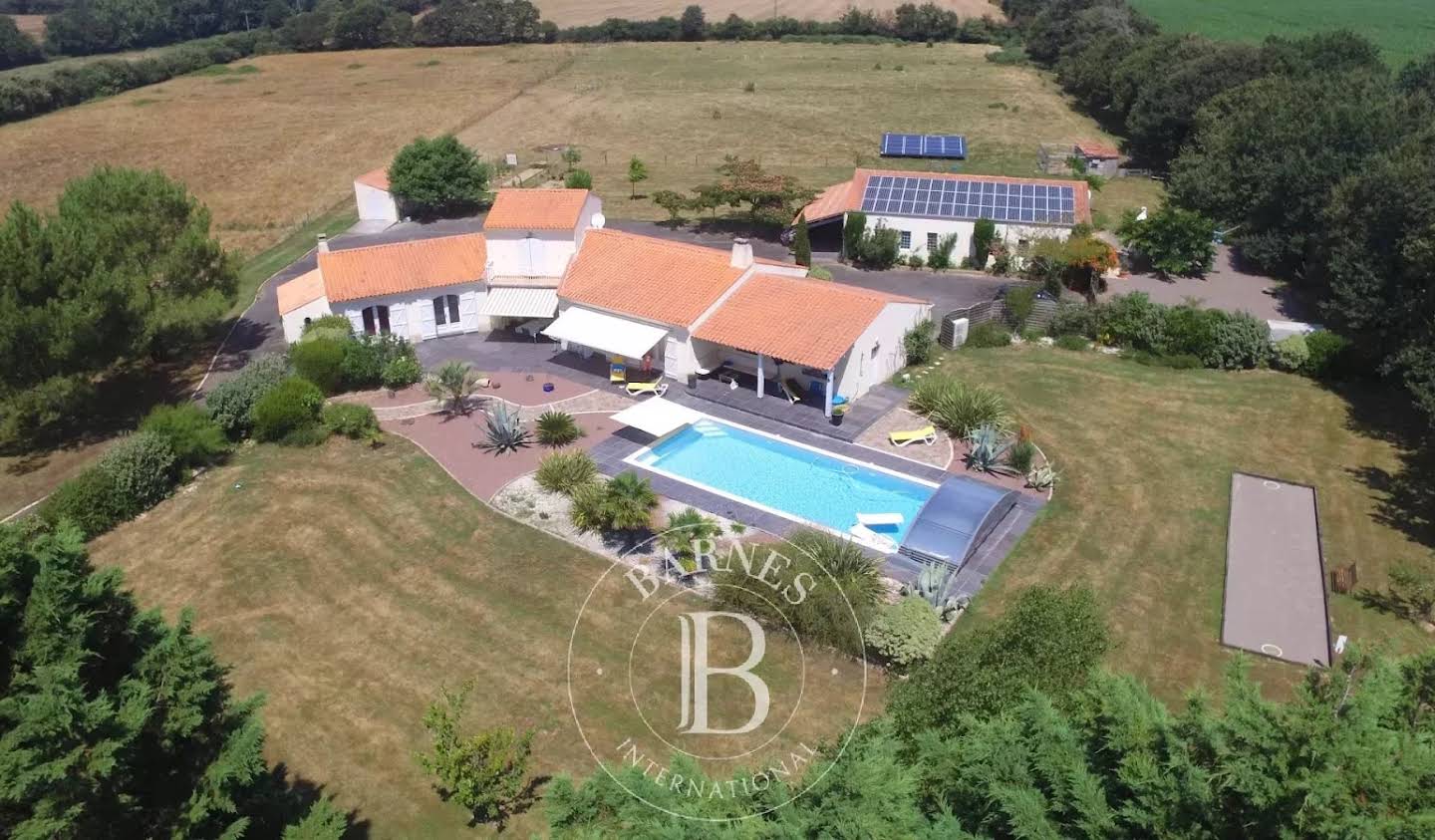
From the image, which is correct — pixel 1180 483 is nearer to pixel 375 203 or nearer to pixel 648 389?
pixel 648 389

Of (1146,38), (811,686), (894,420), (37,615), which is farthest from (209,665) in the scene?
(1146,38)

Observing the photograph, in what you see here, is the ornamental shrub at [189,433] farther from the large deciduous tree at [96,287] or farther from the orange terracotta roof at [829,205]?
the orange terracotta roof at [829,205]

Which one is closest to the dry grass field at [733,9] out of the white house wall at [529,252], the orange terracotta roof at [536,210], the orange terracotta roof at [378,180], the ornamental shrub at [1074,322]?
the orange terracotta roof at [378,180]

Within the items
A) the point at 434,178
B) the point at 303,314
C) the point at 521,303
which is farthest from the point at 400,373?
the point at 434,178

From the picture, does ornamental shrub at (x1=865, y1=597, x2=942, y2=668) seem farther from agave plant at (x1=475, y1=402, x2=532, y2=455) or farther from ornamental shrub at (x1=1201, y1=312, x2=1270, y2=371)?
ornamental shrub at (x1=1201, y1=312, x2=1270, y2=371)

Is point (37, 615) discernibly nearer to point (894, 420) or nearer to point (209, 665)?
point (209, 665)

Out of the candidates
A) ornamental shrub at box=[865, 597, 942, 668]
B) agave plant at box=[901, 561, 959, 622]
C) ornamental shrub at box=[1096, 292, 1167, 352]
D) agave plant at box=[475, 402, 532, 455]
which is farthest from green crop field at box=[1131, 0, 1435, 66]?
agave plant at box=[475, 402, 532, 455]
